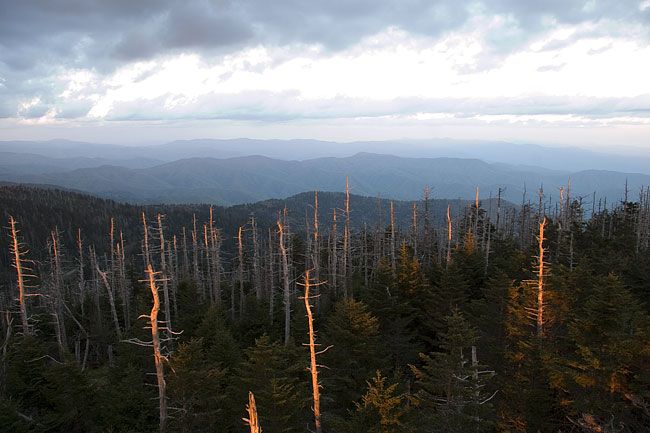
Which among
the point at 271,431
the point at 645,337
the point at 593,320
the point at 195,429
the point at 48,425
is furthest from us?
the point at 48,425

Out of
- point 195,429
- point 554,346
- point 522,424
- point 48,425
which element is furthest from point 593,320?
point 48,425

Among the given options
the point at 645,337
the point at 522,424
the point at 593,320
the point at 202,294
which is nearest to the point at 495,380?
the point at 522,424

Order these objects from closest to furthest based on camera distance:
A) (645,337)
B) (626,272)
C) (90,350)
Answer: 1. (645,337)
2. (626,272)
3. (90,350)

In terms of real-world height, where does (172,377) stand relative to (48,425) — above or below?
above

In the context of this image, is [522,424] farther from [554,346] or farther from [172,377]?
[172,377]

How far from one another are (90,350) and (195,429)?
28.3 meters

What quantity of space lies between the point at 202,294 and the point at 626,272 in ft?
130

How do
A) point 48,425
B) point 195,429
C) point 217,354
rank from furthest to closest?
point 217,354, point 48,425, point 195,429

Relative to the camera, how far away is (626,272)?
26.1m

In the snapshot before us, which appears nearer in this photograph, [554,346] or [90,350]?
[554,346]

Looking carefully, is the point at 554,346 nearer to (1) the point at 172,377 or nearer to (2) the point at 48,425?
(1) the point at 172,377

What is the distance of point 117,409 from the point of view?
18344mm

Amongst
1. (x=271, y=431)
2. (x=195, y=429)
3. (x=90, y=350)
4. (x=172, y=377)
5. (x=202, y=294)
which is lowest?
(x=90, y=350)

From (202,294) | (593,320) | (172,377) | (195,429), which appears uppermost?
(593,320)
